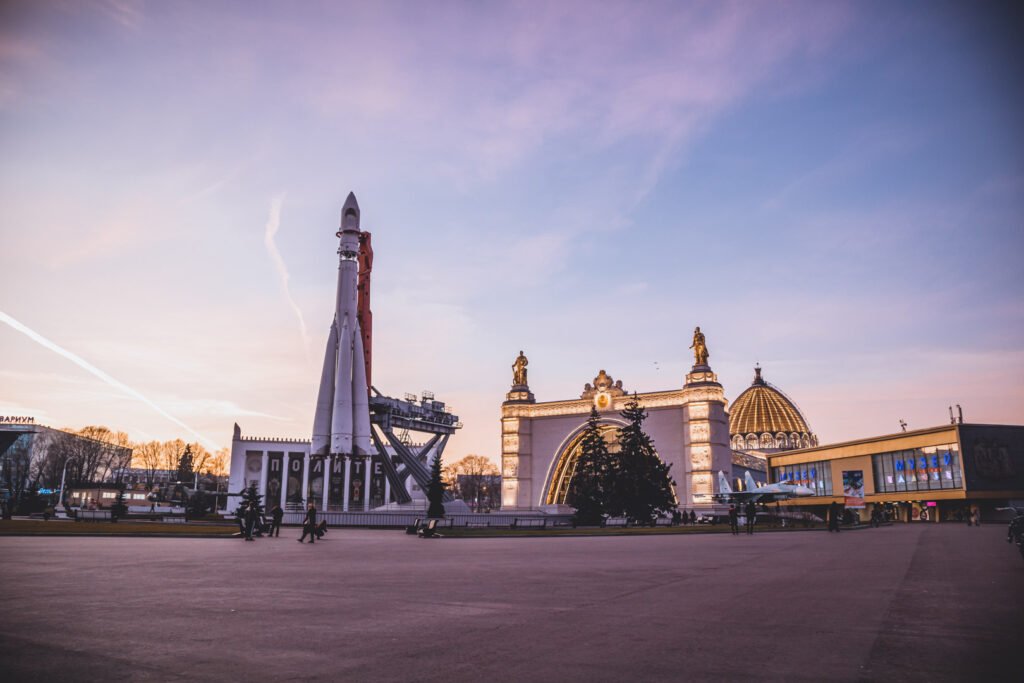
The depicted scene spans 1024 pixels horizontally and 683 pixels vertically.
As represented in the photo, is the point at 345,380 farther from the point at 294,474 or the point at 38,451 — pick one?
the point at 38,451

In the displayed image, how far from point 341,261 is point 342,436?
48.1 feet

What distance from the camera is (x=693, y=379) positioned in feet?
268

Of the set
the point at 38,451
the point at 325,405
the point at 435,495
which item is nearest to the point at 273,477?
the point at 325,405

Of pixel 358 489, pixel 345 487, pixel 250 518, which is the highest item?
pixel 345 487

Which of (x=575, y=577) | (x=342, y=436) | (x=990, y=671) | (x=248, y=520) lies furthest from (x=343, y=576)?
(x=342, y=436)

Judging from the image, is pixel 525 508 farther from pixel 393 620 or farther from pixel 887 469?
pixel 393 620

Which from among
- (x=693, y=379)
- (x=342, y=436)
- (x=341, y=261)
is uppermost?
(x=341, y=261)

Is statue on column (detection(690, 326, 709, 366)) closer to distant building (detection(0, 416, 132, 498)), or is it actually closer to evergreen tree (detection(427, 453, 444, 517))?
evergreen tree (detection(427, 453, 444, 517))

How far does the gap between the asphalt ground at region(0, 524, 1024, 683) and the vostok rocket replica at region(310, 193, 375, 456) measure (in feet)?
142

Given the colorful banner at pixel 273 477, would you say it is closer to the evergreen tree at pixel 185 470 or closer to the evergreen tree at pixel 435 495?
the evergreen tree at pixel 435 495

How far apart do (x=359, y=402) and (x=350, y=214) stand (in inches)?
647

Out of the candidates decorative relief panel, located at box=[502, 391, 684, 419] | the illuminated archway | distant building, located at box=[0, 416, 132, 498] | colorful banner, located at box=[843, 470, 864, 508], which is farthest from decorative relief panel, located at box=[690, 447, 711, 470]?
distant building, located at box=[0, 416, 132, 498]

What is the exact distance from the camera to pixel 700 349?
273 ft

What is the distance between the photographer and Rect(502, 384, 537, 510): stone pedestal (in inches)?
3526
